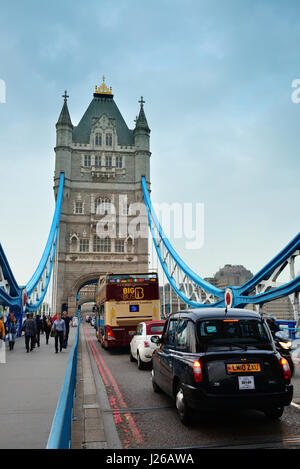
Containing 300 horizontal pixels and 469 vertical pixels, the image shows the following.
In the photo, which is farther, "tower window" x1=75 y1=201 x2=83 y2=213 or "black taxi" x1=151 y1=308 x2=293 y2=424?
"tower window" x1=75 y1=201 x2=83 y2=213

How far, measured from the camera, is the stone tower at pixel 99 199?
49.9 meters

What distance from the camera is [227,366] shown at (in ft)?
17.7

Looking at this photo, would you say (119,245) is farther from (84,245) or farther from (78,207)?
(78,207)

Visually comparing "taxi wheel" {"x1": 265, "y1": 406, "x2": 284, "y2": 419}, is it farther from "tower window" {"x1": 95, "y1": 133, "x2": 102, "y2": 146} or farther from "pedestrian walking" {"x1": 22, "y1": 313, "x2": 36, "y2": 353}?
"tower window" {"x1": 95, "y1": 133, "x2": 102, "y2": 146}

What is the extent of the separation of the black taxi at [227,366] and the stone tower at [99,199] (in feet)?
139

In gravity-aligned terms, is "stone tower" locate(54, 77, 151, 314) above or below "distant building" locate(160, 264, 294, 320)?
above

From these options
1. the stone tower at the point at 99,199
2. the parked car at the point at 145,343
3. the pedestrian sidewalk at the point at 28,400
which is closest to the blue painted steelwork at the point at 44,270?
the stone tower at the point at 99,199

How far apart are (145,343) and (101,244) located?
1592 inches

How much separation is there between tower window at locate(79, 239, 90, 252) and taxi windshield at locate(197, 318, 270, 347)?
45.7 m

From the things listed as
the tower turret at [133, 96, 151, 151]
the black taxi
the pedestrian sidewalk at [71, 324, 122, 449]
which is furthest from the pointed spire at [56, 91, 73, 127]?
the black taxi

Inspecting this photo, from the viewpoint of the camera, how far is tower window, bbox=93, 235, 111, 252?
2018 inches

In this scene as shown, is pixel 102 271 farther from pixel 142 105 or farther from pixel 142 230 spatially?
pixel 142 105

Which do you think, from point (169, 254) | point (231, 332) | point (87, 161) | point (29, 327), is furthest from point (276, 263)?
point (87, 161)
